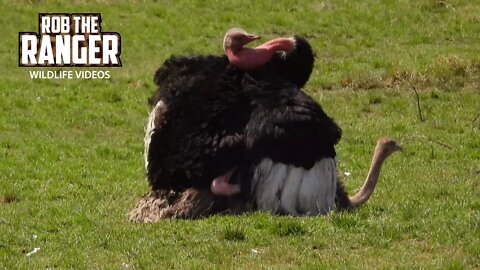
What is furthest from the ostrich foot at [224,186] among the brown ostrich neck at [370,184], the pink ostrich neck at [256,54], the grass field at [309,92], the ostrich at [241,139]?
the brown ostrich neck at [370,184]

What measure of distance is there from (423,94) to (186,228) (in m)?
10.4

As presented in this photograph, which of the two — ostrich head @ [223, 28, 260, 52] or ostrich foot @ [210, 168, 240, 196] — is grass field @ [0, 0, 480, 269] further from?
ostrich head @ [223, 28, 260, 52]

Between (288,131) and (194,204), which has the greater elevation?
(288,131)

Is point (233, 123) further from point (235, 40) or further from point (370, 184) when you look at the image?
point (370, 184)

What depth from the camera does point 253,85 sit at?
1088 centimetres

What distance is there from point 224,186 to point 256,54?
1393mm

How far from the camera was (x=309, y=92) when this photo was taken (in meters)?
21.0

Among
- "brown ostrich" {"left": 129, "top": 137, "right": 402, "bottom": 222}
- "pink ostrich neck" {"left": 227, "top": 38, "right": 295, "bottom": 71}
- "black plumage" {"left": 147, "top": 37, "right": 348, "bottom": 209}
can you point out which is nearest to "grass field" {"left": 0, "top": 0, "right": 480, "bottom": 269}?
"brown ostrich" {"left": 129, "top": 137, "right": 402, "bottom": 222}

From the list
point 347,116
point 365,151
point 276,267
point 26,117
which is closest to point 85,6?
point 26,117

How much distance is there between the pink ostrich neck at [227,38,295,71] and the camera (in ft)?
36.3

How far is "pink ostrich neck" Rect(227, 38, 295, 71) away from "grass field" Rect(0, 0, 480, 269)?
1.61 m

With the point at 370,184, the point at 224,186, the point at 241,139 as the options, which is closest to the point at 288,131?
the point at 241,139

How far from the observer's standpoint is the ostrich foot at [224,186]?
1073cm

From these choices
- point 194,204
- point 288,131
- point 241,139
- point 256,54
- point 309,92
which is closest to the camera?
point 288,131
